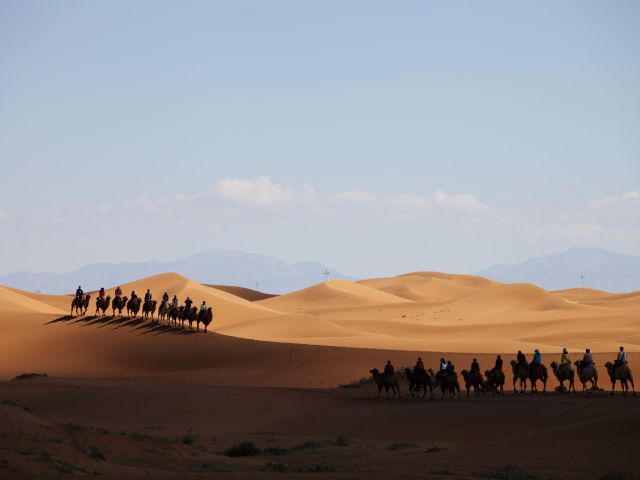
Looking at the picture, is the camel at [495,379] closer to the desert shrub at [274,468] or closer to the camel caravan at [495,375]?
the camel caravan at [495,375]

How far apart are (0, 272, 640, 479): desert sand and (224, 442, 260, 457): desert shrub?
0.28 metres

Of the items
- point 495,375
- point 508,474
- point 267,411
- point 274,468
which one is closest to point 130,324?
point 267,411

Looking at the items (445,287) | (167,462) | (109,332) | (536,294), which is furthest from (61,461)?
(445,287)

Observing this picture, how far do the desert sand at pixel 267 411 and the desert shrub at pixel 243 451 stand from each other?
0.93ft

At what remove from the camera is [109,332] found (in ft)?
175

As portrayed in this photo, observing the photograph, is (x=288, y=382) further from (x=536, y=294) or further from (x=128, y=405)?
(x=536, y=294)

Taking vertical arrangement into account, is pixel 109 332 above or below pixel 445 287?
below

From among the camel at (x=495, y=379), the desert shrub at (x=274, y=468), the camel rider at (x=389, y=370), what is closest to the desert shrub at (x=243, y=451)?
the desert shrub at (x=274, y=468)

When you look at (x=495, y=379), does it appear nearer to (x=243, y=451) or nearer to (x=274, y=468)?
(x=243, y=451)

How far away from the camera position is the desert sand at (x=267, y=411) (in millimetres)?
21688

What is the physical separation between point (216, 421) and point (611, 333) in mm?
47398

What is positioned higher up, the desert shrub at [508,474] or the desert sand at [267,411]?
the desert sand at [267,411]

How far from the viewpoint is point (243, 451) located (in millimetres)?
26469

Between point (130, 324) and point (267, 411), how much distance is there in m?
22.0
